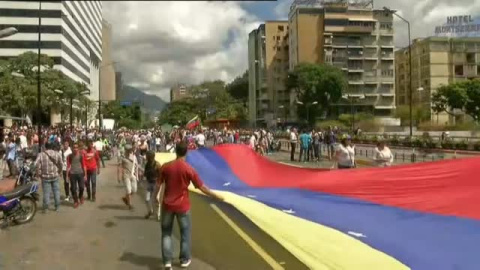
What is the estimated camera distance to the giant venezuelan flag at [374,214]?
261 inches

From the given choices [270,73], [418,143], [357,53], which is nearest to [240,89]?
[270,73]

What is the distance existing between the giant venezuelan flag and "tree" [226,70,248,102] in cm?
12997

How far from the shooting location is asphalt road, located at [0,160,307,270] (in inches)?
314

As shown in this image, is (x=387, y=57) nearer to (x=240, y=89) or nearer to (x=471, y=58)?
(x=471, y=58)

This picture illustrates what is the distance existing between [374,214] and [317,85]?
84042 mm

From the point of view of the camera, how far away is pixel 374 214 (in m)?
9.12

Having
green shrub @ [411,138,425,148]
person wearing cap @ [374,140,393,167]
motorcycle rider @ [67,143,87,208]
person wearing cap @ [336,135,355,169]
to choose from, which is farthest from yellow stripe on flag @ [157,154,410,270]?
green shrub @ [411,138,425,148]

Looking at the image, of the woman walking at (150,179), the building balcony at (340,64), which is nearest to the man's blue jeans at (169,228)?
the woman walking at (150,179)

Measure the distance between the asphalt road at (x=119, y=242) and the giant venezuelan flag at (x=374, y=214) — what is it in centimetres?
46

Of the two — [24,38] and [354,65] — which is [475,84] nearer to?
[354,65]

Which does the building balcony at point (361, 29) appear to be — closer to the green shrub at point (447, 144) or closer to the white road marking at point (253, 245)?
the green shrub at point (447, 144)

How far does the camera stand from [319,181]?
11930 millimetres

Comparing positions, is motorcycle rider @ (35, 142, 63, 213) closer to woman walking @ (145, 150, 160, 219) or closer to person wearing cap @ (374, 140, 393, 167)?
woman walking @ (145, 150, 160, 219)

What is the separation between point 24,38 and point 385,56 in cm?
6156
